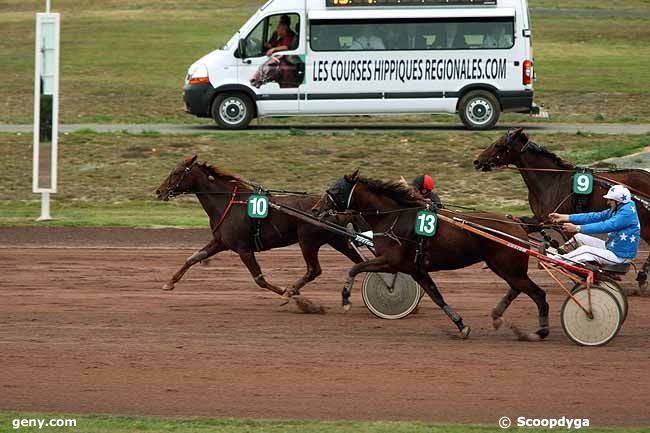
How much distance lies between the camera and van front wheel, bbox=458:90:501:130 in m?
24.0

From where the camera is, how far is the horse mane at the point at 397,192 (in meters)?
11.4

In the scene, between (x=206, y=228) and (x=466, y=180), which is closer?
(x=206, y=228)

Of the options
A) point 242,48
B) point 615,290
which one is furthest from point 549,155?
point 242,48

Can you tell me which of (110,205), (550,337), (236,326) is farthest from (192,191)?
(110,205)

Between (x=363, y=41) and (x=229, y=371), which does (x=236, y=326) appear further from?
(x=363, y=41)

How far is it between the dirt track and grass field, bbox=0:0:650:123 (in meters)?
14.1

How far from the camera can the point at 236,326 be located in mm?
11766

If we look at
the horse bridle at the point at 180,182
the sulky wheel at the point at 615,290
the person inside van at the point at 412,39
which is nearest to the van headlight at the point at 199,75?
the person inside van at the point at 412,39

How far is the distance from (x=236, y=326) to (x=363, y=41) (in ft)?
42.5

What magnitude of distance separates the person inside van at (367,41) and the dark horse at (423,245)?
41.6 feet

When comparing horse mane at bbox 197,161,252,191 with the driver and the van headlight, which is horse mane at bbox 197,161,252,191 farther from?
the van headlight

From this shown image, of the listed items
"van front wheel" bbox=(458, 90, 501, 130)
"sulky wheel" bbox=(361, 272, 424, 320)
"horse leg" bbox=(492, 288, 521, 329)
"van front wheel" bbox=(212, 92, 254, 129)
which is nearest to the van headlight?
"van front wheel" bbox=(212, 92, 254, 129)

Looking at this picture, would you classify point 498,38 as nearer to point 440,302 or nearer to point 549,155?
point 549,155

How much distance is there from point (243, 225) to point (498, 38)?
484 inches
